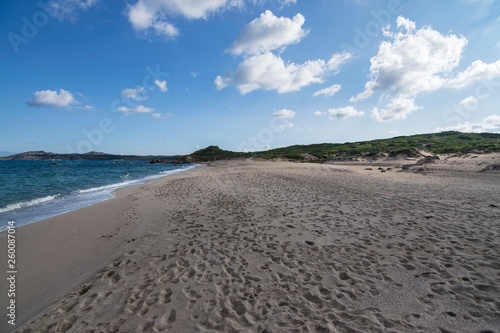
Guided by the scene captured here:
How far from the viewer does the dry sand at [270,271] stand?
4273mm

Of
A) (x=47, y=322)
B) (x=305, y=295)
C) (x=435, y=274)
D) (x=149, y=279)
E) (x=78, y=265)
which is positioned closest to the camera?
(x=47, y=322)

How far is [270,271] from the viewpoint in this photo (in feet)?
19.4

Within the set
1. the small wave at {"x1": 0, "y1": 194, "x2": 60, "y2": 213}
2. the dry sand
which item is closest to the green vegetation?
the dry sand

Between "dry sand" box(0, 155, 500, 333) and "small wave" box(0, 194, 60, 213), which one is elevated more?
"small wave" box(0, 194, 60, 213)

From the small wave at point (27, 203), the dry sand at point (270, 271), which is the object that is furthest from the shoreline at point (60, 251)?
the small wave at point (27, 203)

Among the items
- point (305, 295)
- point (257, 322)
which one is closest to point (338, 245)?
point (305, 295)

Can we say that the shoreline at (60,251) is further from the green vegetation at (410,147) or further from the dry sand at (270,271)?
the green vegetation at (410,147)

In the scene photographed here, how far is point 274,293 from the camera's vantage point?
16.4 ft

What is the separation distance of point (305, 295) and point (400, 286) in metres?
2.06

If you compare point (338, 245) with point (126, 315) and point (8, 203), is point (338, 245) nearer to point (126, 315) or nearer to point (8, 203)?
point (126, 315)

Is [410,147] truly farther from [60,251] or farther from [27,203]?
[27,203]

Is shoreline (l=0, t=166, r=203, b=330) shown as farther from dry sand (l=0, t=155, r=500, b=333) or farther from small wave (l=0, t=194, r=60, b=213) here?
small wave (l=0, t=194, r=60, b=213)

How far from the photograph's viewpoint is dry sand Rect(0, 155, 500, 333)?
14.0 feet

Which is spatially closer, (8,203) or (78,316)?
(78,316)
